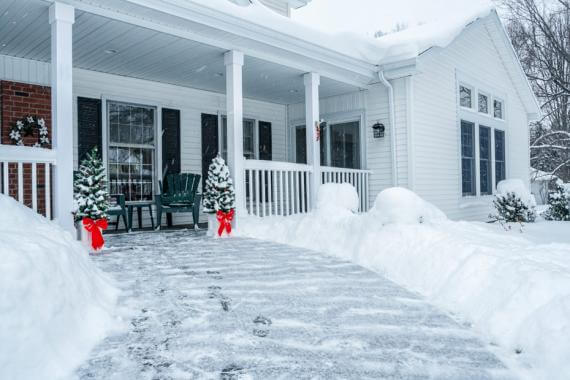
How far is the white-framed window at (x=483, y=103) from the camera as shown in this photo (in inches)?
371

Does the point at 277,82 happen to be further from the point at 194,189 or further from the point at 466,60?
the point at 466,60

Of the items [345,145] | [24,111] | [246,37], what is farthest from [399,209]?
[24,111]

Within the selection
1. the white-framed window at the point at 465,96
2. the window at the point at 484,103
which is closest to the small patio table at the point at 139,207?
the white-framed window at the point at 465,96

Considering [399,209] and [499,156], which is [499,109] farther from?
[399,209]

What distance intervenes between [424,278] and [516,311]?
0.94 meters

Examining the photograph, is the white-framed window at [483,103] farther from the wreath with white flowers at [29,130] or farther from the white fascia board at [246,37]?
the wreath with white flowers at [29,130]

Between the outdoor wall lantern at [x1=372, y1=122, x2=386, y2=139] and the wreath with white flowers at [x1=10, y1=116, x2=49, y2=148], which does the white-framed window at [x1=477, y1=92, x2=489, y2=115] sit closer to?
the outdoor wall lantern at [x1=372, y1=122, x2=386, y2=139]

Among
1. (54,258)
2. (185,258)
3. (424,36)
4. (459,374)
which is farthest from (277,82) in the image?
(459,374)

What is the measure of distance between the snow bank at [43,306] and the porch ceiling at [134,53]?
8.94 ft

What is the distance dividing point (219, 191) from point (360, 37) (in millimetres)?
3467

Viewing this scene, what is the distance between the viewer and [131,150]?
6891 millimetres

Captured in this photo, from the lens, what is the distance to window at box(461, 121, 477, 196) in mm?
8703

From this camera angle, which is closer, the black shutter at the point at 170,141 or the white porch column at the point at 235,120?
the white porch column at the point at 235,120

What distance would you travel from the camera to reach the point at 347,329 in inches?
88.3
